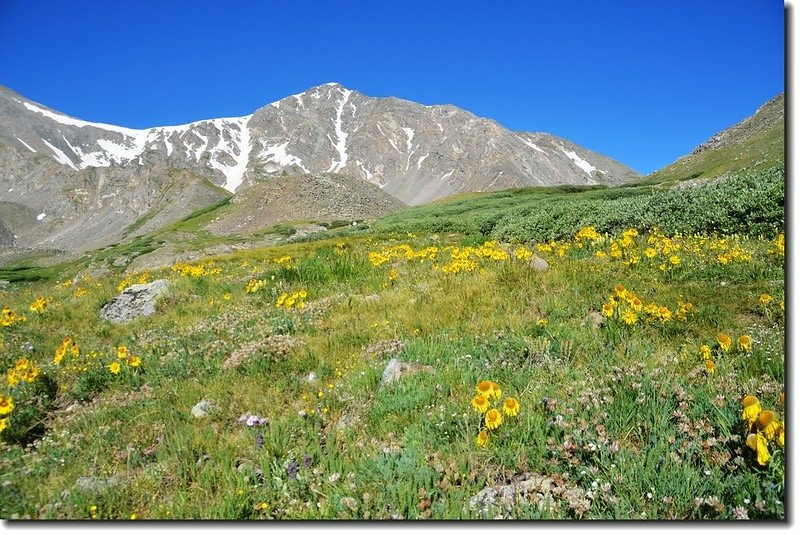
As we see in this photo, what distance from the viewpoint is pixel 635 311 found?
18.2ft

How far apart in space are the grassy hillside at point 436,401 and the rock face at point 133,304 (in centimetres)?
68

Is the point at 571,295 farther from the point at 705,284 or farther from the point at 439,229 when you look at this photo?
the point at 439,229

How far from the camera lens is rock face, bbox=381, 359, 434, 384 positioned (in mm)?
4876

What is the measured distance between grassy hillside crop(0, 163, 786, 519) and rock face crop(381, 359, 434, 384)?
5 centimetres

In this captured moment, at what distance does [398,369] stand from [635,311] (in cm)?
303

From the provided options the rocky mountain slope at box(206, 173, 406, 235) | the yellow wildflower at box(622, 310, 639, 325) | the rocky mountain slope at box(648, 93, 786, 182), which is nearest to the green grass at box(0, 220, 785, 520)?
the yellow wildflower at box(622, 310, 639, 325)

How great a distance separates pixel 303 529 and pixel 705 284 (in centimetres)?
671

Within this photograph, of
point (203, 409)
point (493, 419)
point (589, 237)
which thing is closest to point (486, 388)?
point (493, 419)

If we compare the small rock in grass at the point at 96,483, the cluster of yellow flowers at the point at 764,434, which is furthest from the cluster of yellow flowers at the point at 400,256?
the cluster of yellow flowers at the point at 764,434

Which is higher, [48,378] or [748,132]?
[748,132]

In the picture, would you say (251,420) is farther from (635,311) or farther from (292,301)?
(635,311)

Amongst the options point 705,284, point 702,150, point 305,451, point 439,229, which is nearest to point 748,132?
point 702,150

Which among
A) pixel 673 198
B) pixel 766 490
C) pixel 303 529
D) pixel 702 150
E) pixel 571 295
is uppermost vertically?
pixel 702 150

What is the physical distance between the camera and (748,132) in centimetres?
8894
